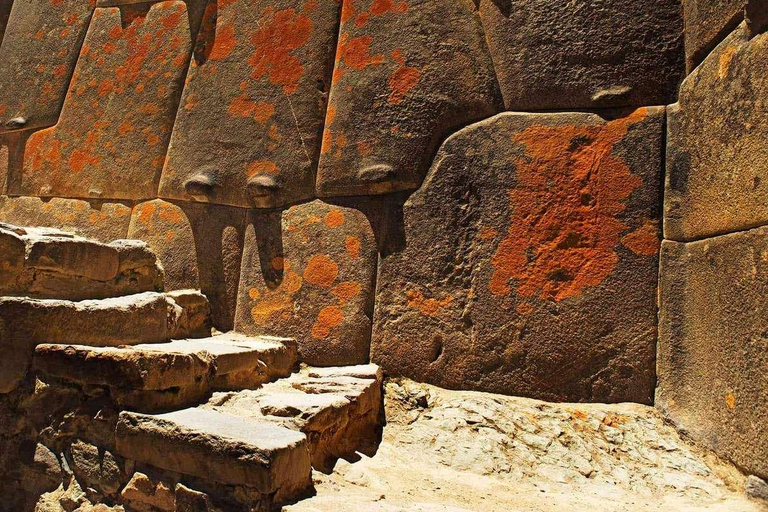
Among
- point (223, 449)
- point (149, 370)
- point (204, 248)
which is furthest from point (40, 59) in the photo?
point (223, 449)

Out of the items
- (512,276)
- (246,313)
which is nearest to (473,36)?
(512,276)

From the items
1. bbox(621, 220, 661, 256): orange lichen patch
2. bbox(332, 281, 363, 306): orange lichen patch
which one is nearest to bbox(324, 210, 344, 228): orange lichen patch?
bbox(332, 281, 363, 306): orange lichen patch

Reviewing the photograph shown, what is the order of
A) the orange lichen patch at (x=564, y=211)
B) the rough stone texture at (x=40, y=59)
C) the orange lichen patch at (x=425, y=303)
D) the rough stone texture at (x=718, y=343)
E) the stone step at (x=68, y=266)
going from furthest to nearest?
1. the rough stone texture at (x=40, y=59)
2. the orange lichen patch at (x=425, y=303)
3. the orange lichen patch at (x=564, y=211)
4. the stone step at (x=68, y=266)
5. the rough stone texture at (x=718, y=343)

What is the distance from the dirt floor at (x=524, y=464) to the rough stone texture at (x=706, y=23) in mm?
1103

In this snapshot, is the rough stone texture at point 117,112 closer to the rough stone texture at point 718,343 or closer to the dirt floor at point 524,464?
the dirt floor at point 524,464

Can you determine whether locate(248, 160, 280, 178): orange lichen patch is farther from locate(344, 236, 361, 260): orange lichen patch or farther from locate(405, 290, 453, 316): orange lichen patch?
locate(405, 290, 453, 316): orange lichen patch

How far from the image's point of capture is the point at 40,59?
3.43 metres

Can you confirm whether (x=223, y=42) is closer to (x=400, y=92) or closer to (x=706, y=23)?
(x=400, y=92)

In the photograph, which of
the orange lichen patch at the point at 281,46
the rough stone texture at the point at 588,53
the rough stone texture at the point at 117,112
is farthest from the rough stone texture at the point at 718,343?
the rough stone texture at the point at 117,112

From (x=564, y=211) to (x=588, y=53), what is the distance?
55cm

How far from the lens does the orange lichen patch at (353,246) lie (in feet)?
7.91

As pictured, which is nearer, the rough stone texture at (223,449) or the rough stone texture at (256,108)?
the rough stone texture at (223,449)

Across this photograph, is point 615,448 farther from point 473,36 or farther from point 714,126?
point 473,36

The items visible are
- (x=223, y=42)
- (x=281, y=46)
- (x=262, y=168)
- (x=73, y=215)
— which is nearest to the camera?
(x=262, y=168)
